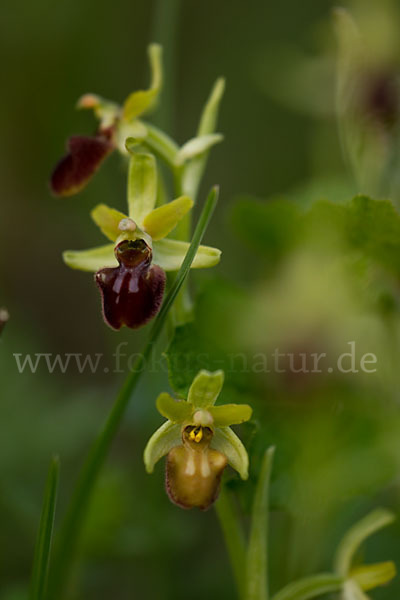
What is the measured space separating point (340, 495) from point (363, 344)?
0.24m

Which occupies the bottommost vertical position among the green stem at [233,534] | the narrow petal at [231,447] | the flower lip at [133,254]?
the green stem at [233,534]

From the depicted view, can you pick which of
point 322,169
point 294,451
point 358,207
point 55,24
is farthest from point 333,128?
point 294,451

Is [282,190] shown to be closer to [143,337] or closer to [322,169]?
[322,169]

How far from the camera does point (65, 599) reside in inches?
53.3

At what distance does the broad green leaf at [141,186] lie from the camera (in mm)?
909

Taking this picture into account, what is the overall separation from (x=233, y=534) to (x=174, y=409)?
0.24 metres

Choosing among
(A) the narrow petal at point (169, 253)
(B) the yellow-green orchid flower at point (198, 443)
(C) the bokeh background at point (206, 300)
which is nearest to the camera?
(B) the yellow-green orchid flower at point (198, 443)

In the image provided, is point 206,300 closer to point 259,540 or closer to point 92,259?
point 92,259

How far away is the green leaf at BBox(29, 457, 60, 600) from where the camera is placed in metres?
0.83

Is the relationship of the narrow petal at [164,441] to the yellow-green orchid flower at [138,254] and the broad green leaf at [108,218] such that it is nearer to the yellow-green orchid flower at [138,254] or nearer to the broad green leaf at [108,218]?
the yellow-green orchid flower at [138,254]

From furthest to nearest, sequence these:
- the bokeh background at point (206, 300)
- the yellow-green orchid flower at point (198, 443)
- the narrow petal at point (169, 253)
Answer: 1. the bokeh background at point (206, 300)
2. the narrow petal at point (169, 253)
3. the yellow-green orchid flower at point (198, 443)

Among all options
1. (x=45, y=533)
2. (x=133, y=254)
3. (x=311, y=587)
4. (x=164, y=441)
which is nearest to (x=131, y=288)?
(x=133, y=254)

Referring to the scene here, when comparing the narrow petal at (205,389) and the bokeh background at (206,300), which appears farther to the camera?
the bokeh background at (206,300)

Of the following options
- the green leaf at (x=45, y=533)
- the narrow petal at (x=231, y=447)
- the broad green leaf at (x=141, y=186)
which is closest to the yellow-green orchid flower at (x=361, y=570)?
the narrow petal at (x=231, y=447)
